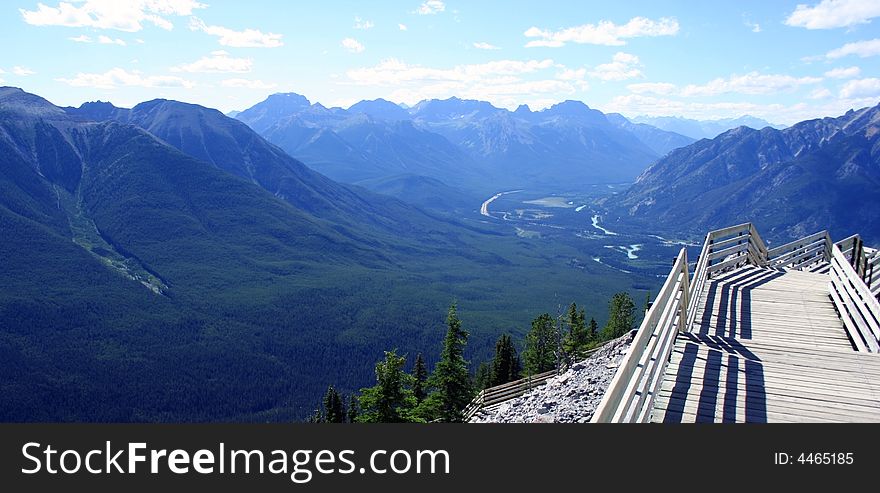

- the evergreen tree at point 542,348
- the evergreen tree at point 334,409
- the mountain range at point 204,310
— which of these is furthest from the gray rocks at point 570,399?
the mountain range at point 204,310

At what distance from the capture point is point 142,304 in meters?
138

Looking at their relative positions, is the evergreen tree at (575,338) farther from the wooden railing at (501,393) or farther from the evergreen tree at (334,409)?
the evergreen tree at (334,409)

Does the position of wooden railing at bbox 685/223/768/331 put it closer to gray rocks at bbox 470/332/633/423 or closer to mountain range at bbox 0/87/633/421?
gray rocks at bbox 470/332/633/423

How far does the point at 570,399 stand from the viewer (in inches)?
615

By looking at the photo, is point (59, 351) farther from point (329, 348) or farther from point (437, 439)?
point (437, 439)

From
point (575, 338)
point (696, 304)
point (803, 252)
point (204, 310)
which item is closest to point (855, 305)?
point (696, 304)

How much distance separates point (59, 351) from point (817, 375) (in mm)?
130940

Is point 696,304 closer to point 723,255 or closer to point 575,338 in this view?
point 723,255

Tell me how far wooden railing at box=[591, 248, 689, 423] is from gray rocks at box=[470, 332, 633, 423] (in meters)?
3.41

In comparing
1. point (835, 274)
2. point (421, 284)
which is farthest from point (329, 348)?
point (835, 274)

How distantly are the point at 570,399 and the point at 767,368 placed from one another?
5608mm

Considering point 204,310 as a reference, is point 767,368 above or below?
above

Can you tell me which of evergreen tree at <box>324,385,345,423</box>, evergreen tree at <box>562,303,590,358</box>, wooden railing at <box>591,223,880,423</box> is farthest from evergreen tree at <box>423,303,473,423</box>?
wooden railing at <box>591,223,880,423</box>

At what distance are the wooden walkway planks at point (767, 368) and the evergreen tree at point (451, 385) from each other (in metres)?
17.3
